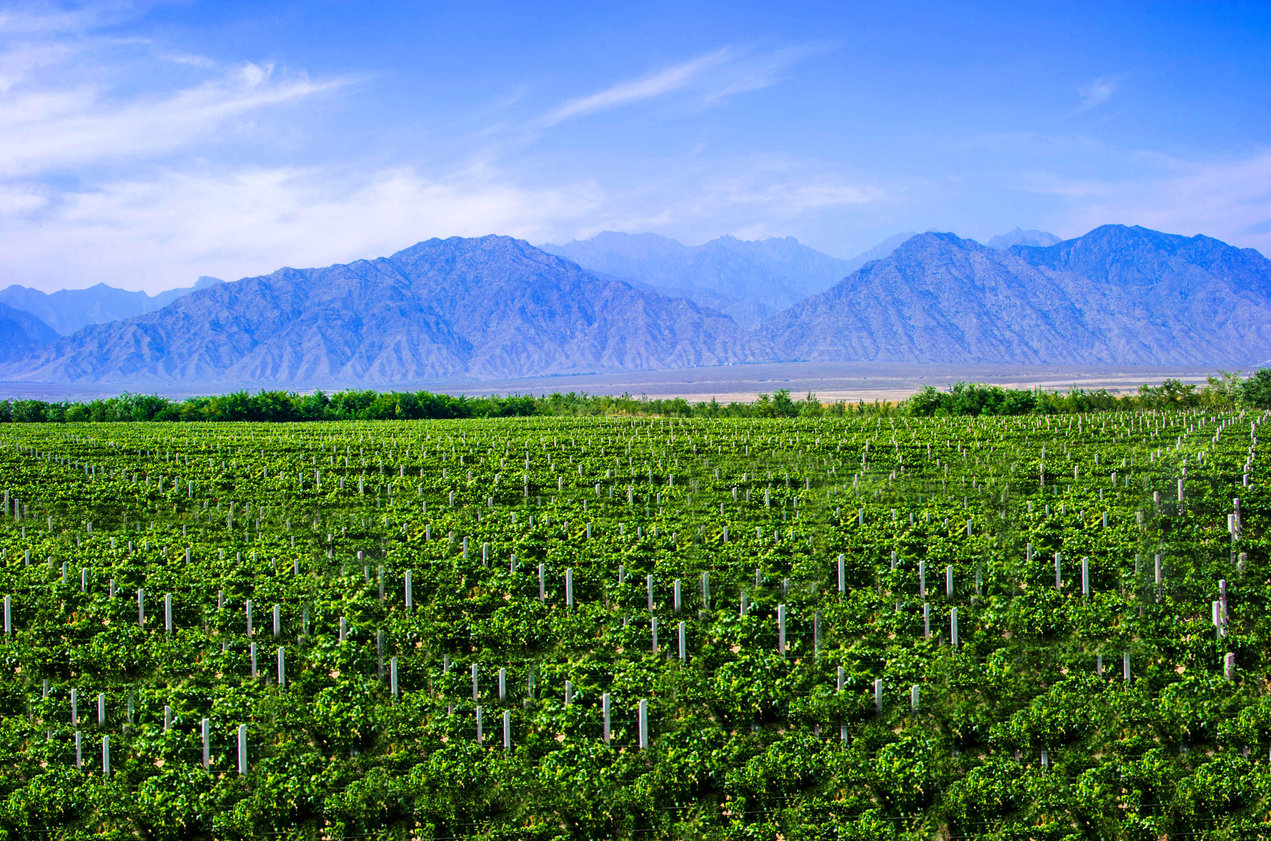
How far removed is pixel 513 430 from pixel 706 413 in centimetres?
2032

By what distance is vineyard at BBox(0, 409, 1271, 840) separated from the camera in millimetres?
8609

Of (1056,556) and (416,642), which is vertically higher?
(1056,556)

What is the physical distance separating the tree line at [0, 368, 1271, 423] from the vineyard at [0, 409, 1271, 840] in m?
38.5

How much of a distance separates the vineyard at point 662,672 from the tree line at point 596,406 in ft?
126

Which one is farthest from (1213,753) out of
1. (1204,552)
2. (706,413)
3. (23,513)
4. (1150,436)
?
(706,413)

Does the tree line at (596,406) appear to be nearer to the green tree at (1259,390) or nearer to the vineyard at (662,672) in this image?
the green tree at (1259,390)

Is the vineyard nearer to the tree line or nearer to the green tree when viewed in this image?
the green tree

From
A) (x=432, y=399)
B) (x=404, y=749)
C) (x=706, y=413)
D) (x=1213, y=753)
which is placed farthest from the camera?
(x=432, y=399)

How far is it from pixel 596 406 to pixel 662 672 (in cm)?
5822

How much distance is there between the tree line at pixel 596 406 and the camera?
185 feet

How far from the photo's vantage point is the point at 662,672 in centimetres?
1088

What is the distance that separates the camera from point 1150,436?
3438 centimetres

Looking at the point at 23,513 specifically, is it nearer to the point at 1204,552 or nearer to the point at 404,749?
the point at 404,749

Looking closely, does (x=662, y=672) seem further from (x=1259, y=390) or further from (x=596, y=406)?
(x=596, y=406)
